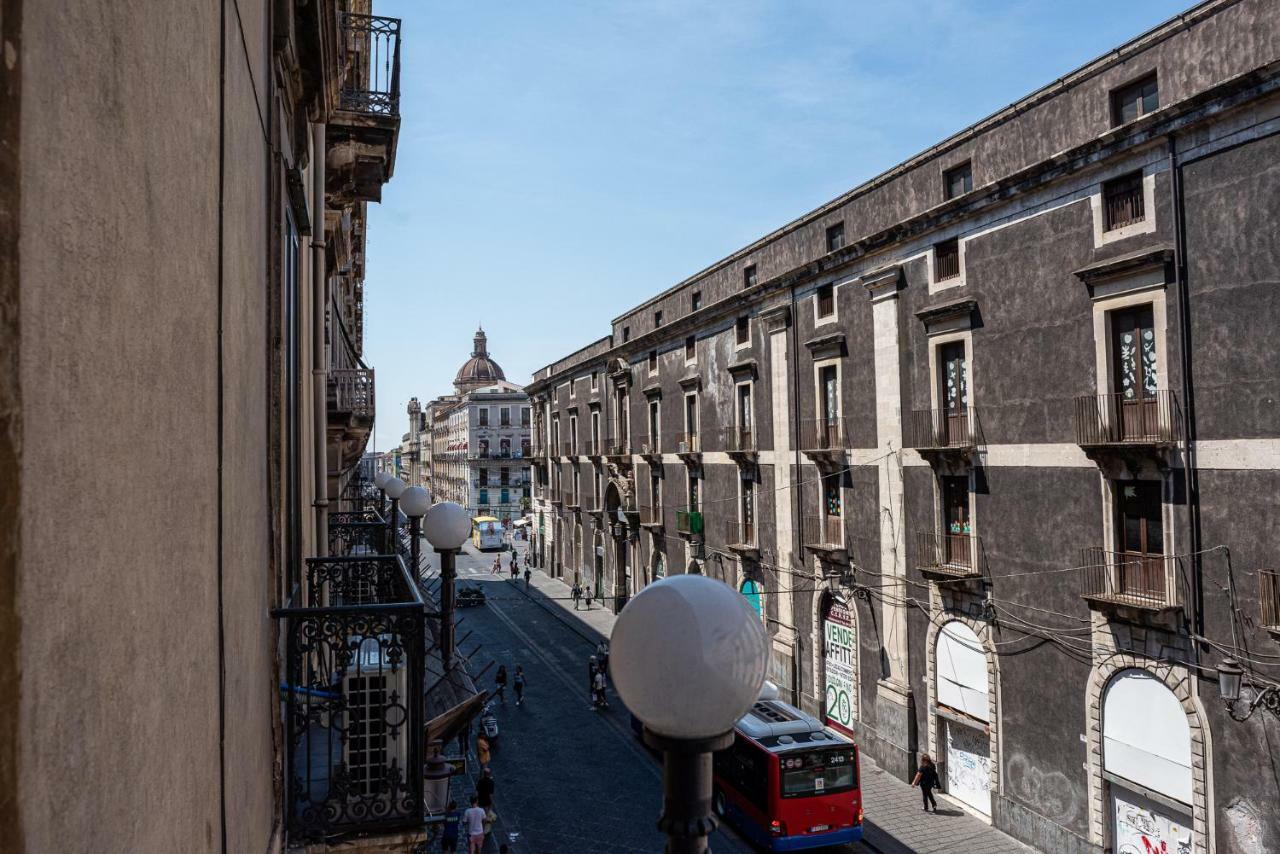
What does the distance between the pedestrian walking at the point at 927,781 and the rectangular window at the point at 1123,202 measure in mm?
11164

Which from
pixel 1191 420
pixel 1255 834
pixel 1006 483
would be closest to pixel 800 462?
pixel 1006 483

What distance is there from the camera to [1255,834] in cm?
1245

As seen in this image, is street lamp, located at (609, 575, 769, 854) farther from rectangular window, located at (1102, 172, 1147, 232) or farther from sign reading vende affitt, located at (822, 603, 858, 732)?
sign reading vende affitt, located at (822, 603, 858, 732)

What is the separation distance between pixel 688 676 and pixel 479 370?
10800cm

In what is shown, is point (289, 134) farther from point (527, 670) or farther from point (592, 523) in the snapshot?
point (592, 523)

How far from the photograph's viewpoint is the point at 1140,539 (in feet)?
47.1

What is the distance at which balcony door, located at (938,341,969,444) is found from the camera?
18.2 metres

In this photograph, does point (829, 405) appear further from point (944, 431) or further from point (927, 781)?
point (927, 781)

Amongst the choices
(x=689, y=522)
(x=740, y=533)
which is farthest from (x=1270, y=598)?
(x=689, y=522)

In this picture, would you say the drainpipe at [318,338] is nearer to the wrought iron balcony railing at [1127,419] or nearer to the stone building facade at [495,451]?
the wrought iron balcony railing at [1127,419]

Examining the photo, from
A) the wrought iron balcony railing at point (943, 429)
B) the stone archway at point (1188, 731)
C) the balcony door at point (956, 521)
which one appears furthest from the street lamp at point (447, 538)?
the balcony door at point (956, 521)

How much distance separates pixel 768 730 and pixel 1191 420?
30.0ft

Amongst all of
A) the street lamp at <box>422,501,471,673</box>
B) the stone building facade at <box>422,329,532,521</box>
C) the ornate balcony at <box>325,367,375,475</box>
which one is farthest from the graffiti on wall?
the stone building facade at <box>422,329,532,521</box>

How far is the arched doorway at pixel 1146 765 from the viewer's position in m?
13.7
